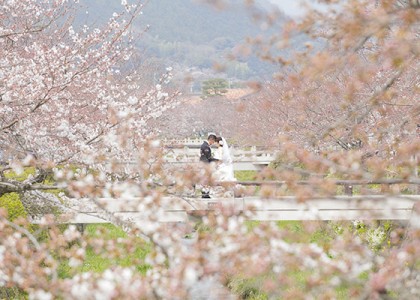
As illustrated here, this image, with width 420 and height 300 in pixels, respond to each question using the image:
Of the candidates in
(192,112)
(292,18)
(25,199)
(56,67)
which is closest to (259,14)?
(292,18)

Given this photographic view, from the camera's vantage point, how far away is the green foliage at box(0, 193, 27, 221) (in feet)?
29.4

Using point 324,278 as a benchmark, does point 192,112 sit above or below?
above

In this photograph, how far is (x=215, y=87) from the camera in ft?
238

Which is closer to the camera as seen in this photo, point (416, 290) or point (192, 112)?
point (416, 290)

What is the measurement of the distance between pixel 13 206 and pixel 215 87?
6416cm

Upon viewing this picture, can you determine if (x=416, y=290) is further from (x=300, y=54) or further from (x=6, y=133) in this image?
(x=6, y=133)

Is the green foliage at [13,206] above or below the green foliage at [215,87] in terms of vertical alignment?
below

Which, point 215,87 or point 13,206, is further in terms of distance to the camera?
point 215,87

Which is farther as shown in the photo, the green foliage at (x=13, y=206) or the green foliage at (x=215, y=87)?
the green foliage at (x=215, y=87)

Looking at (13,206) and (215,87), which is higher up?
(215,87)

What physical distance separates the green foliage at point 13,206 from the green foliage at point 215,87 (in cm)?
5855

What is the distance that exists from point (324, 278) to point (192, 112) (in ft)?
193

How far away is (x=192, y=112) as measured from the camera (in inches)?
2427

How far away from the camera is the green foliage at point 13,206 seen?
29.4ft
